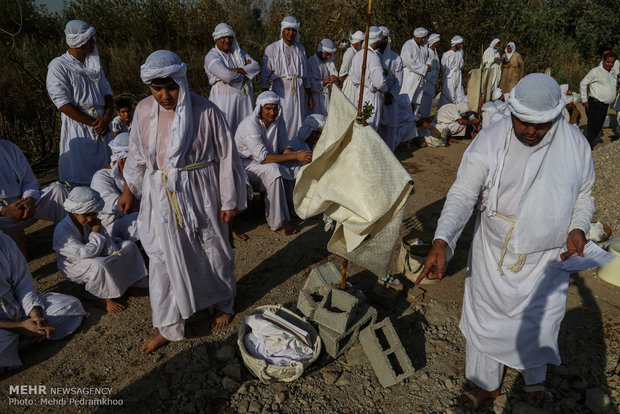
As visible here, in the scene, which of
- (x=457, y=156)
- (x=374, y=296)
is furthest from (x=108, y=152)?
(x=457, y=156)

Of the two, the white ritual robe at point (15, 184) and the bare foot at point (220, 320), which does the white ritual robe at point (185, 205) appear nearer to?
the bare foot at point (220, 320)

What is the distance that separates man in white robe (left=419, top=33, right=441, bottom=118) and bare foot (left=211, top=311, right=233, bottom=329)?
769 centimetres

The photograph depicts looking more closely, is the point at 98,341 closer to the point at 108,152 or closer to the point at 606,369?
the point at 108,152

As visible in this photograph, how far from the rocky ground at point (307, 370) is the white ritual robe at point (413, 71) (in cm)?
585

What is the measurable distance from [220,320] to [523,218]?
2.46 meters

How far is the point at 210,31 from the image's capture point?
1123 cm

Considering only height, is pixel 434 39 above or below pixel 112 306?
above

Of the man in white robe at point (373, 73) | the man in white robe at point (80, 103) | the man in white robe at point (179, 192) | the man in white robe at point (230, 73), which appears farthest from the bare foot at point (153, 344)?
the man in white robe at point (373, 73)

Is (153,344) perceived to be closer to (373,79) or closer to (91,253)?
(91,253)

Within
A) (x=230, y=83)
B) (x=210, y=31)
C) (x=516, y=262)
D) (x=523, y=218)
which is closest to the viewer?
(x=523, y=218)

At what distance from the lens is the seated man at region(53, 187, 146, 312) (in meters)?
3.77

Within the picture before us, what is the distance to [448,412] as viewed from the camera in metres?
2.92

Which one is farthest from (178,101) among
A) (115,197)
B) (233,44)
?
(233,44)

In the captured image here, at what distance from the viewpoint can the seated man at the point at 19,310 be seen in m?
3.21
